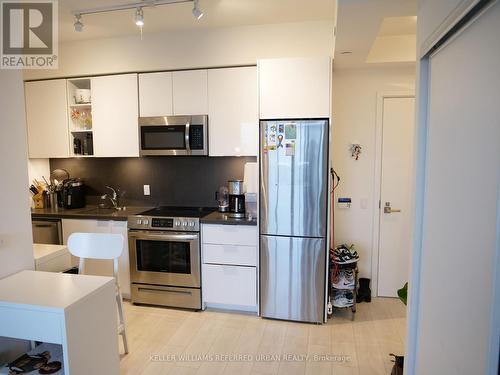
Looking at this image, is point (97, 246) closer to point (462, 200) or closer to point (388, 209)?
point (462, 200)

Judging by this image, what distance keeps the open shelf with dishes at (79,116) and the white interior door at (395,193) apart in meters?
3.21

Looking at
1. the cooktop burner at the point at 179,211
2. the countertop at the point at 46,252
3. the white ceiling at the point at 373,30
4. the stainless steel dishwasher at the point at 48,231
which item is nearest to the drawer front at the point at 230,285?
the cooktop burner at the point at 179,211

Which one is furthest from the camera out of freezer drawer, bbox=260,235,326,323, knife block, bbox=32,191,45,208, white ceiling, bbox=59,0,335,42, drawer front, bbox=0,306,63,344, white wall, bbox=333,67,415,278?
knife block, bbox=32,191,45,208

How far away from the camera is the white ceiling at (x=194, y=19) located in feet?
8.61

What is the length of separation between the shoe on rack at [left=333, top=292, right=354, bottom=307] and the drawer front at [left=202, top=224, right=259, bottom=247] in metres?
0.93

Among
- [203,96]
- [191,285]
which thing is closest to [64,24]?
[203,96]

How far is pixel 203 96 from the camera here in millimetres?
3230

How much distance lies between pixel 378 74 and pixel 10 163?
128 inches

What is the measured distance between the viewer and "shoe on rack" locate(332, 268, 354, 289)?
303cm

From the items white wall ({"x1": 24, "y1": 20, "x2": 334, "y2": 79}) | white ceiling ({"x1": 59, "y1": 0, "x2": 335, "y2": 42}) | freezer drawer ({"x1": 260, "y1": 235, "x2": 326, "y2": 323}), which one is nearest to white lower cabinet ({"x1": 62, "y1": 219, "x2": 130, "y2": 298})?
freezer drawer ({"x1": 260, "y1": 235, "x2": 326, "y2": 323})

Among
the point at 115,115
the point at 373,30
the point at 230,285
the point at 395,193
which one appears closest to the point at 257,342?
the point at 230,285

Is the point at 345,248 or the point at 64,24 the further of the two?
the point at 345,248

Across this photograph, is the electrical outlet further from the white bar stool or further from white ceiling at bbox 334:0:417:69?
the white bar stool

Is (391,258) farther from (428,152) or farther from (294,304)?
(428,152)
